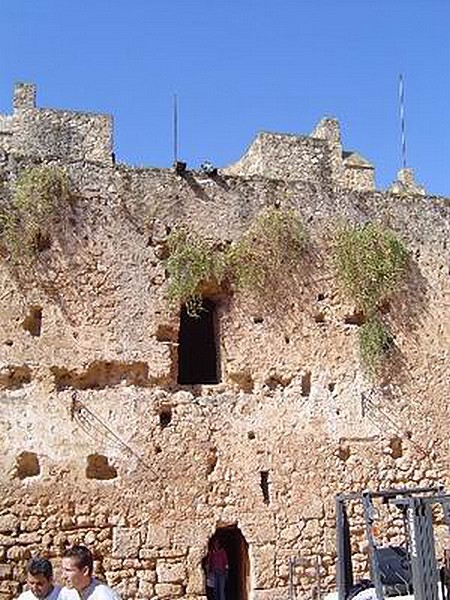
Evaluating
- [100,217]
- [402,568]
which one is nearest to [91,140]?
[100,217]

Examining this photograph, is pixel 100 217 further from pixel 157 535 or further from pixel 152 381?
pixel 157 535

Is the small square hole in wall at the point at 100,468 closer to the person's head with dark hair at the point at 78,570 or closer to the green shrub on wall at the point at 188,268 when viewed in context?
the green shrub on wall at the point at 188,268

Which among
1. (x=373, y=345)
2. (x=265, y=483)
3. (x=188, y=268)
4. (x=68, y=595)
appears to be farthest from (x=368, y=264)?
(x=68, y=595)

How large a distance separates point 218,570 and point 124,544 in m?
1.26

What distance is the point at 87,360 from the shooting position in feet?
30.4

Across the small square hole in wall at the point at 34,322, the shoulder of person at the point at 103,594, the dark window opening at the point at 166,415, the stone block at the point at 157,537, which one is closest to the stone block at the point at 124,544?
the stone block at the point at 157,537

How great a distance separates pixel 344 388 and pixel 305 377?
1.77 feet

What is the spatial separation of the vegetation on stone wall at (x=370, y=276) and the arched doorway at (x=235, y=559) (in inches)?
106

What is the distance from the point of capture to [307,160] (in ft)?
58.2

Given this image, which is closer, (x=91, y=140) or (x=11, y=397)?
(x=11, y=397)

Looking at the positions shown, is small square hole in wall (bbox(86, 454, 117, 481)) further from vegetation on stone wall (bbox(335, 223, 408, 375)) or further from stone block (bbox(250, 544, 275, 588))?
vegetation on stone wall (bbox(335, 223, 408, 375))

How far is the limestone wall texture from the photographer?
893cm

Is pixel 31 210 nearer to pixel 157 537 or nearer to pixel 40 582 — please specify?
pixel 157 537

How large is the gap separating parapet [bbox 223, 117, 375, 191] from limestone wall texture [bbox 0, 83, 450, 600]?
4.39 m
